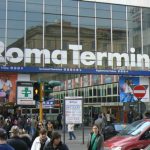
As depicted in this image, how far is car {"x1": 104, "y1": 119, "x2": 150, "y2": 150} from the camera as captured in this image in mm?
14145

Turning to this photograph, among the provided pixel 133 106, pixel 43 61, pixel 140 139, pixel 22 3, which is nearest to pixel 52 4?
pixel 22 3

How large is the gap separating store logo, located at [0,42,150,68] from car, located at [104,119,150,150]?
23.7 m

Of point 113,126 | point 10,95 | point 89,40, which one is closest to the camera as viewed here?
point 113,126

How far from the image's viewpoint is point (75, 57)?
4031cm

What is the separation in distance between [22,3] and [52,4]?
2.65 metres

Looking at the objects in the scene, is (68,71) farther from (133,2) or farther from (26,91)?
(26,91)

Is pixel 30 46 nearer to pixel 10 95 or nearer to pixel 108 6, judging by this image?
pixel 10 95

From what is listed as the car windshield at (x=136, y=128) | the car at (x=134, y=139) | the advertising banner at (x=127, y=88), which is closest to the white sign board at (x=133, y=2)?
the advertising banner at (x=127, y=88)

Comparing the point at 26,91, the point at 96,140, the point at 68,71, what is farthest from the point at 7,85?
the point at 96,140

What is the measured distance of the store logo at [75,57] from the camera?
125ft

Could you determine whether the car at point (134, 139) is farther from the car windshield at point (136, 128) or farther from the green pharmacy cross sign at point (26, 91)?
the green pharmacy cross sign at point (26, 91)

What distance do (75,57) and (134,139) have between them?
2621cm

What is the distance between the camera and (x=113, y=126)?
864 inches

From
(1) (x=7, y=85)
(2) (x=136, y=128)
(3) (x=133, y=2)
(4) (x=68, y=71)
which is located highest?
(3) (x=133, y=2)
